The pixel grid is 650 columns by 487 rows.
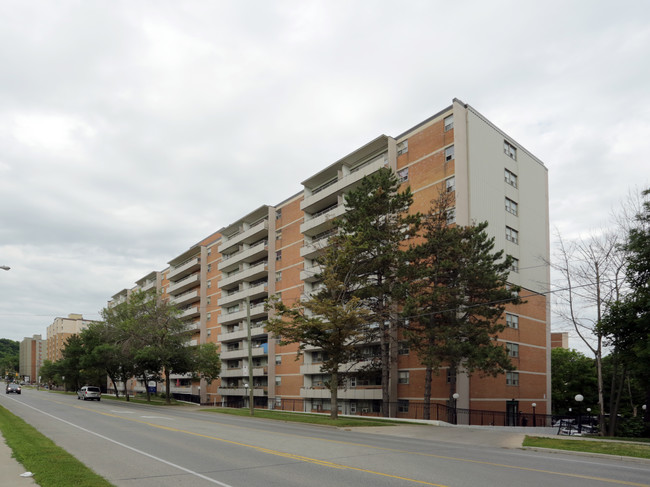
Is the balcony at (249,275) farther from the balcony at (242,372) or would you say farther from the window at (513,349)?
the window at (513,349)

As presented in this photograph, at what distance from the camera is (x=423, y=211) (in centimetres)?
4175

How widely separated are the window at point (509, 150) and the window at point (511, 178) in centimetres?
159

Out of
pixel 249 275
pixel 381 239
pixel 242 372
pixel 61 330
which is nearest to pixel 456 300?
pixel 381 239

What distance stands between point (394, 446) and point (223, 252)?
Answer: 62451mm

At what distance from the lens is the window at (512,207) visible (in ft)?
149

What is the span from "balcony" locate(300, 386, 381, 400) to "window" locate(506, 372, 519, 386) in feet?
34.0

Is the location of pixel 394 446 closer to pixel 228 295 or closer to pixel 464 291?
pixel 464 291

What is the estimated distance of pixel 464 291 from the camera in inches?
1282

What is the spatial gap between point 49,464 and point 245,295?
55.6 metres

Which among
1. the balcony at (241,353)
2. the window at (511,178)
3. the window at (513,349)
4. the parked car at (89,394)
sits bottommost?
the parked car at (89,394)

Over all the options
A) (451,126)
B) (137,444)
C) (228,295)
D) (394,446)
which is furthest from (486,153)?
(228,295)

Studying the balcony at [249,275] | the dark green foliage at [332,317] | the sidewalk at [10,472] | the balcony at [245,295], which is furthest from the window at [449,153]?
the sidewalk at [10,472]

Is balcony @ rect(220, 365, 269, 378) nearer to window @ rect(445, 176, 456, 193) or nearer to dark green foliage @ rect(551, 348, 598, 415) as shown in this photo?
window @ rect(445, 176, 456, 193)

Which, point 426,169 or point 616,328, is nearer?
point 616,328
